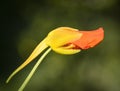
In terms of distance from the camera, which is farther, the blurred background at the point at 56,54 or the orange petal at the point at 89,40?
the blurred background at the point at 56,54

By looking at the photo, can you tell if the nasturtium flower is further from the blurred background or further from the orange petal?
the blurred background

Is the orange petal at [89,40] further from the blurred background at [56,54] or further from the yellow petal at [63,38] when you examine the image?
the blurred background at [56,54]

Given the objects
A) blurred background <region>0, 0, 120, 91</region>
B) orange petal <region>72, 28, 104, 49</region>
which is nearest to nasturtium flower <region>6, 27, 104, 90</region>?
orange petal <region>72, 28, 104, 49</region>

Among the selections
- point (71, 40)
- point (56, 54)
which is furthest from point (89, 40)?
point (56, 54)

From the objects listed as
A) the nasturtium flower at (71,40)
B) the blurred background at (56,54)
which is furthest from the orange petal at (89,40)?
the blurred background at (56,54)

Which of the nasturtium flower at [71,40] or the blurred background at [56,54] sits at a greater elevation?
the nasturtium flower at [71,40]

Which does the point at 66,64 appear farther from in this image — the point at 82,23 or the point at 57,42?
the point at 57,42

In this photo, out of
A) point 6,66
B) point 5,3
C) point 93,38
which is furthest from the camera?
point 5,3

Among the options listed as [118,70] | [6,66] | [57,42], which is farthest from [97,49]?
[57,42]
